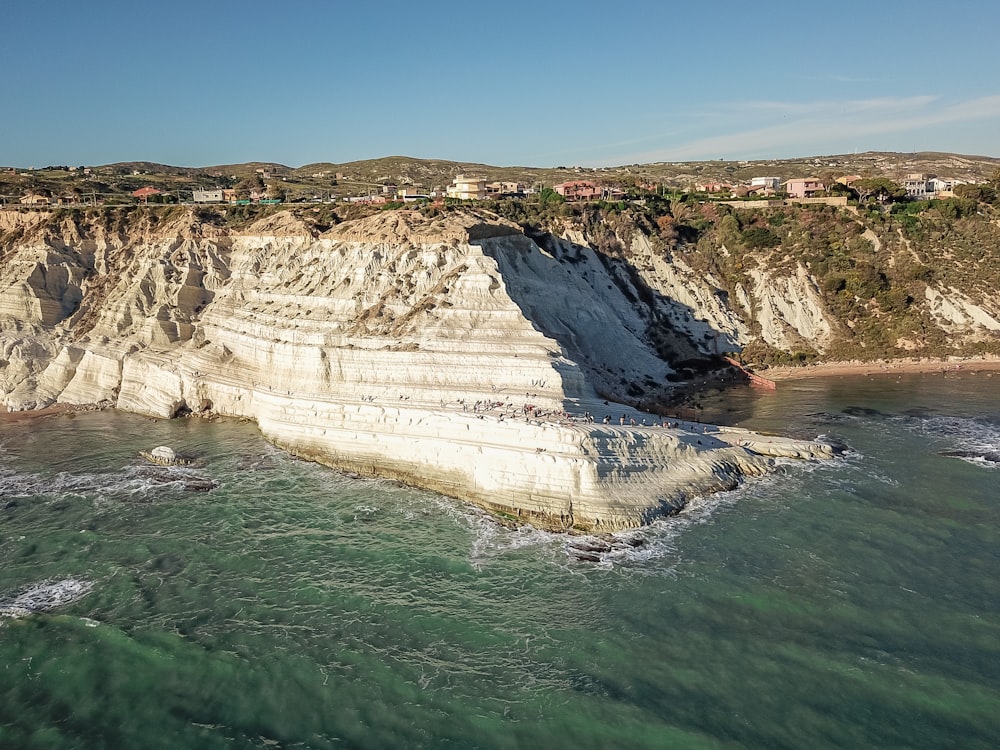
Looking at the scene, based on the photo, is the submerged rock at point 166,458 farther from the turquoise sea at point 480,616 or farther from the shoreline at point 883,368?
the shoreline at point 883,368

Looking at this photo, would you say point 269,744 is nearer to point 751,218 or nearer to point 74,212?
point 74,212

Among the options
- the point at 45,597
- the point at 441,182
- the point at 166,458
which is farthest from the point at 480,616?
the point at 441,182

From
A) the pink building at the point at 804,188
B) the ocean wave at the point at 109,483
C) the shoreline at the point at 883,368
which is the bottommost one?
the ocean wave at the point at 109,483

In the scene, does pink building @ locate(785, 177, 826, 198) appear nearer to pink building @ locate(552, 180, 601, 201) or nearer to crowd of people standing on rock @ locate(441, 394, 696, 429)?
pink building @ locate(552, 180, 601, 201)

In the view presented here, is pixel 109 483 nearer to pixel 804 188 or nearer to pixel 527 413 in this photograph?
pixel 527 413

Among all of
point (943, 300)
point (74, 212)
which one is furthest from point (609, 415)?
point (74, 212)

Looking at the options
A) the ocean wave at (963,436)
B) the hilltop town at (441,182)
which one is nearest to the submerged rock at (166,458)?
the hilltop town at (441,182)
